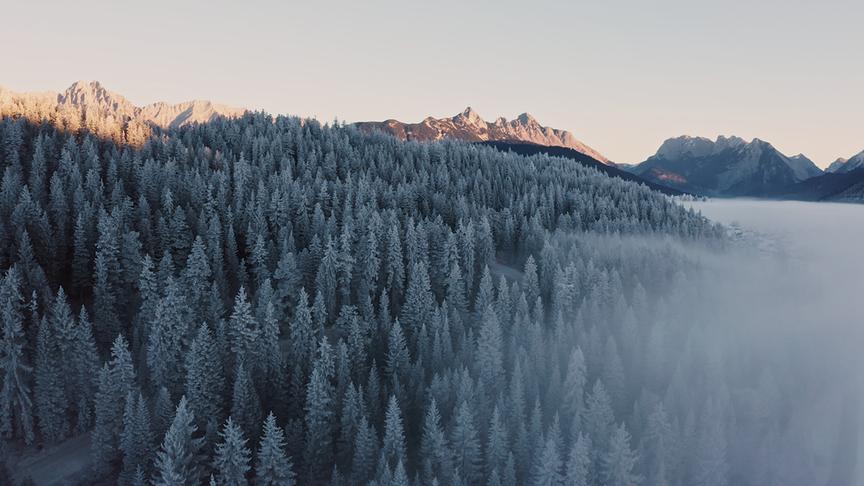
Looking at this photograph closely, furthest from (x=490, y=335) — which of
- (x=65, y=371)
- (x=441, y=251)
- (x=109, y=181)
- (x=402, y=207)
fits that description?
(x=109, y=181)

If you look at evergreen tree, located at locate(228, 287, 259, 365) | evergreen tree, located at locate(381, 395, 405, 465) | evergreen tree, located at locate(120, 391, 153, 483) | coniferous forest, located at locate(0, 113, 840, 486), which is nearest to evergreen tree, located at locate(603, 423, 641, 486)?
coniferous forest, located at locate(0, 113, 840, 486)

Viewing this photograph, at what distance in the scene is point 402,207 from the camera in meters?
140

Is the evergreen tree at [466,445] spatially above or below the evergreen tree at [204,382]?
below

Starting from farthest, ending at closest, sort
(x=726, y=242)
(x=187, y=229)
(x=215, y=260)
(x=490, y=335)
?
(x=726, y=242), (x=187, y=229), (x=215, y=260), (x=490, y=335)

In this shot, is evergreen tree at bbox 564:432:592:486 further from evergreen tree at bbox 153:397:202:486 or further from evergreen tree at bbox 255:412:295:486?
evergreen tree at bbox 153:397:202:486

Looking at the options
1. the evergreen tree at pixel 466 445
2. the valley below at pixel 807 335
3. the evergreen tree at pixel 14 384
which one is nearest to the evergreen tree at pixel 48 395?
the evergreen tree at pixel 14 384

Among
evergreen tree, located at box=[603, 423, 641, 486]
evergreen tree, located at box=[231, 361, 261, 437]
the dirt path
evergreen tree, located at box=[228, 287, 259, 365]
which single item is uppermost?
evergreen tree, located at box=[228, 287, 259, 365]

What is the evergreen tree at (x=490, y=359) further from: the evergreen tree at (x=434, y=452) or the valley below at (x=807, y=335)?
the valley below at (x=807, y=335)

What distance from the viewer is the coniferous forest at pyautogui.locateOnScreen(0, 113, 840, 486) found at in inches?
2505

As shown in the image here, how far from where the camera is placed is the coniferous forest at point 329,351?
209 ft

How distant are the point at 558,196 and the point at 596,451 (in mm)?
114071

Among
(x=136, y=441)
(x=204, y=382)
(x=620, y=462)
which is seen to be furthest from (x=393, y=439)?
(x=136, y=441)

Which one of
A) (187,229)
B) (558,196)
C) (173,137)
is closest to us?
(187,229)

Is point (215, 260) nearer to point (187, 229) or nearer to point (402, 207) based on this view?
point (187, 229)
